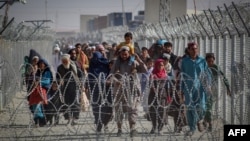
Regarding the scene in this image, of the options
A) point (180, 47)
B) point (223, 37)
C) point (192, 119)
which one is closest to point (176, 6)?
point (180, 47)

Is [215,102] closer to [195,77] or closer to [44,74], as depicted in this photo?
[195,77]

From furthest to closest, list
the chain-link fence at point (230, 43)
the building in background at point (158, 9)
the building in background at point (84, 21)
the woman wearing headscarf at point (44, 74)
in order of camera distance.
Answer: the building in background at point (84, 21)
the building in background at point (158, 9)
the woman wearing headscarf at point (44, 74)
the chain-link fence at point (230, 43)

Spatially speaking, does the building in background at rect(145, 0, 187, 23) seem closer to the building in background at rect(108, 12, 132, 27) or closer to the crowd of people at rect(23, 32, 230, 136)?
the crowd of people at rect(23, 32, 230, 136)

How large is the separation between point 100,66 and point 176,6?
23.4 m

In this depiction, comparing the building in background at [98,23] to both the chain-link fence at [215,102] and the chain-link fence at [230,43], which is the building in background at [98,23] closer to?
the chain-link fence at [230,43]

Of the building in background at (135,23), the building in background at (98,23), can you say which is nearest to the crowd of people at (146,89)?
the building in background at (135,23)

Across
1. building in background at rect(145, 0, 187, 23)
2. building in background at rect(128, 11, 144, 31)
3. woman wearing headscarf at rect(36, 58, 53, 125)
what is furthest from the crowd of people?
building in background at rect(128, 11, 144, 31)

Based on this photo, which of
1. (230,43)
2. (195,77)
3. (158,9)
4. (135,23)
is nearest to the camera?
(195,77)

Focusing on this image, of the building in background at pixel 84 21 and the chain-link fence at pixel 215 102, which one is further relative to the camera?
the building in background at pixel 84 21

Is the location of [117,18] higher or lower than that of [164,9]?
higher

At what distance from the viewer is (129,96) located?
9.95 metres

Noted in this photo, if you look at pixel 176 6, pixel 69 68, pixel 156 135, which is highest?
pixel 176 6

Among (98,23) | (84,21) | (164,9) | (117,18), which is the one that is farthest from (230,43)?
(84,21)

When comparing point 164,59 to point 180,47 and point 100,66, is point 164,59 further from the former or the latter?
point 180,47
